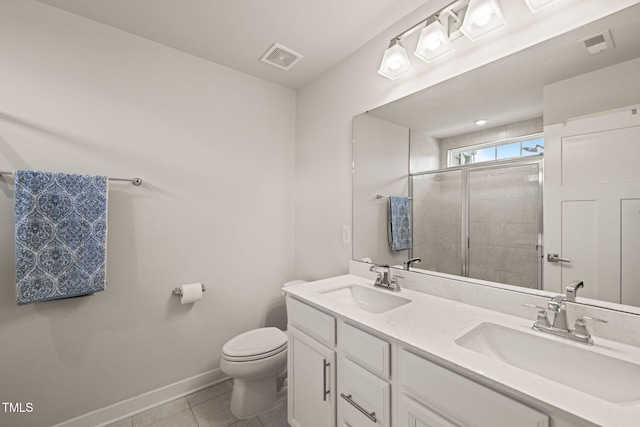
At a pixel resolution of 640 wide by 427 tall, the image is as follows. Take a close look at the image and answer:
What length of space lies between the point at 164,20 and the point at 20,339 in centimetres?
199

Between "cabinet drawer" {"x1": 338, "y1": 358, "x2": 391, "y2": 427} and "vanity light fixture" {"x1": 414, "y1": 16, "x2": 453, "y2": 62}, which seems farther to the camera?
"vanity light fixture" {"x1": 414, "y1": 16, "x2": 453, "y2": 62}

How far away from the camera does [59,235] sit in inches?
57.6

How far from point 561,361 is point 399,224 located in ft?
3.05

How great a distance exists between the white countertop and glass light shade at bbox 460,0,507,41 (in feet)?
4.17

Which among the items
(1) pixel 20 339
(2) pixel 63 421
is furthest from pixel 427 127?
(2) pixel 63 421

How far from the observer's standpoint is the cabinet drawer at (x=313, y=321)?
1244 millimetres

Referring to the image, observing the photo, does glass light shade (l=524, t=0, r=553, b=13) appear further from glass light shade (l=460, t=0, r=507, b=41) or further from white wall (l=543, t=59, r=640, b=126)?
white wall (l=543, t=59, r=640, b=126)

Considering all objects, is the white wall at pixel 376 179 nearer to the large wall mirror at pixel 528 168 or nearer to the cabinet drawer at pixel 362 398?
the large wall mirror at pixel 528 168

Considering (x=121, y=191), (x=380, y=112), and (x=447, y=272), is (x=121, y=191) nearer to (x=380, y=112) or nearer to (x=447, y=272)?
(x=380, y=112)

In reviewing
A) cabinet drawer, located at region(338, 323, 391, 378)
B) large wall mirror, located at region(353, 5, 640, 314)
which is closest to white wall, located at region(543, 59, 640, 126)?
large wall mirror, located at region(353, 5, 640, 314)

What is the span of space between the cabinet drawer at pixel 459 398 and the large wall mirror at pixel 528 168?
61cm

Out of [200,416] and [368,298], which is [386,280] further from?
[200,416]

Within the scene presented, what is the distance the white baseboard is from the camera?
1612mm

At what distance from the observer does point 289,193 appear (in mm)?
2521
